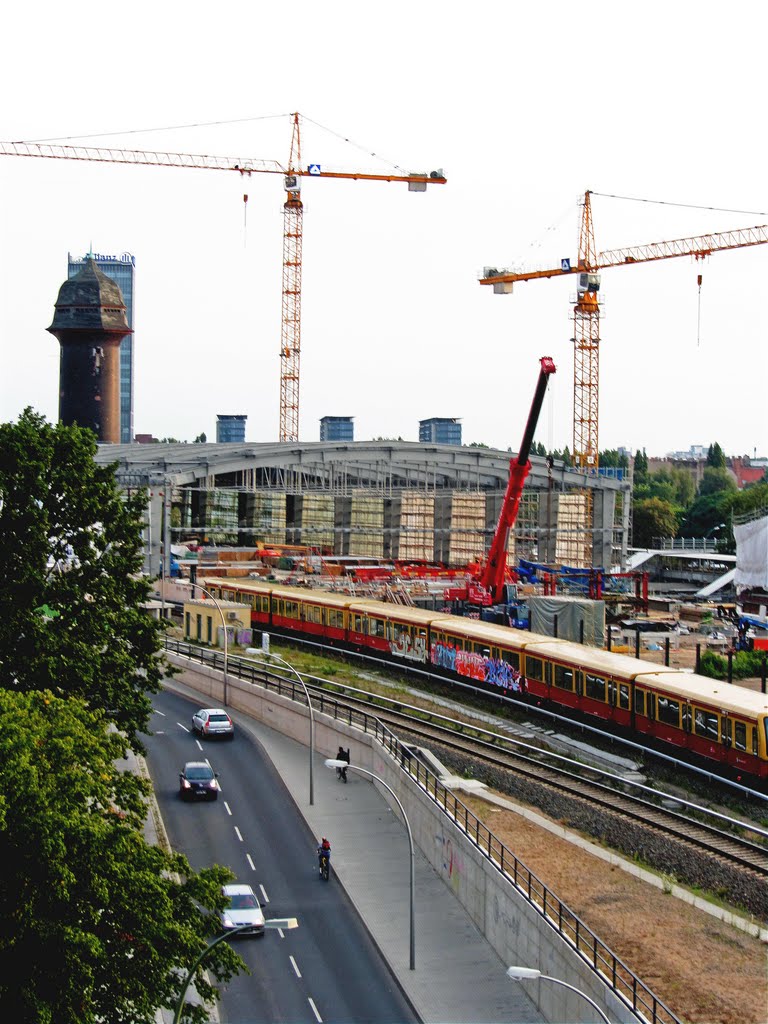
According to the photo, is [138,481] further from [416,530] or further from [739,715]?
[739,715]

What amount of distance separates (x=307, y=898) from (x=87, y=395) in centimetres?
13491

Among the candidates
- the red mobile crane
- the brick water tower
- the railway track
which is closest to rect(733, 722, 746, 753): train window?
the railway track

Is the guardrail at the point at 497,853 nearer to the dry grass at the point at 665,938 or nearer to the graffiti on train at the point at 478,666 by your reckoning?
the dry grass at the point at 665,938

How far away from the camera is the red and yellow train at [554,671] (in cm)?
3256

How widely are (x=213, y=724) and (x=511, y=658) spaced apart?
37.1ft

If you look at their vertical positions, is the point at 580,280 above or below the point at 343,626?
above

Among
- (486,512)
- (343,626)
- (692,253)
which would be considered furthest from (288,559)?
(692,253)

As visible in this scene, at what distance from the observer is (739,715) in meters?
31.8

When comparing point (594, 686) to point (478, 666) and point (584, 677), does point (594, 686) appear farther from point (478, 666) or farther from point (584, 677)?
point (478, 666)

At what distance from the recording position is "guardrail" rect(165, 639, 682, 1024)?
20.0 metres

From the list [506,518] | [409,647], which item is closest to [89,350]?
[506,518]

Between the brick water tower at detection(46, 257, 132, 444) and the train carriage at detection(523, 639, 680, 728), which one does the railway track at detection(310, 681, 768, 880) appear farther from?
the brick water tower at detection(46, 257, 132, 444)

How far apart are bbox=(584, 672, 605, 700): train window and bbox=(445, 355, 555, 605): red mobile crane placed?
2249 centimetres

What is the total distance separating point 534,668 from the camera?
4334 centimetres
